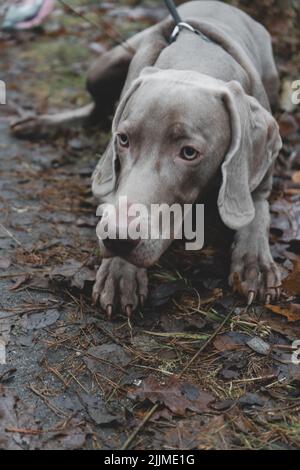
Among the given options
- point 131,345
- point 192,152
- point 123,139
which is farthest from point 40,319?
point 192,152

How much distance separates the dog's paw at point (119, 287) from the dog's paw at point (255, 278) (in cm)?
45

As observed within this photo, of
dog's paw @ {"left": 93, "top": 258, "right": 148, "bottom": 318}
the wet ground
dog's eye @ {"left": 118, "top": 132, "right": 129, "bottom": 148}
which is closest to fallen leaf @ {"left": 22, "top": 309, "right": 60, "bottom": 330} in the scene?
the wet ground

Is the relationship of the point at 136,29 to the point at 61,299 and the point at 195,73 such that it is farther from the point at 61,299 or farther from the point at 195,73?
the point at 61,299

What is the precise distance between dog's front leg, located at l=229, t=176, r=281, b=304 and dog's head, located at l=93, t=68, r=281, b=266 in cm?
28

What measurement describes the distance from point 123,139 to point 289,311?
1.08m

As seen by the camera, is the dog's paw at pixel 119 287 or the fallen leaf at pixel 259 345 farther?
the dog's paw at pixel 119 287

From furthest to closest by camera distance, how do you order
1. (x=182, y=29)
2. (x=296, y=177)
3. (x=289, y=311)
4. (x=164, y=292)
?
(x=296, y=177) → (x=182, y=29) → (x=164, y=292) → (x=289, y=311)

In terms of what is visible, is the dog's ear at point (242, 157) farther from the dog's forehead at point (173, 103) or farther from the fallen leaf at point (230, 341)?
the fallen leaf at point (230, 341)

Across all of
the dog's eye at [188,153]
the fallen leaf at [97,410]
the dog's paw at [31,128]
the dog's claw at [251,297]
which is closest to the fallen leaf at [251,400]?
the fallen leaf at [97,410]

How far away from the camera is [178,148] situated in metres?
2.70

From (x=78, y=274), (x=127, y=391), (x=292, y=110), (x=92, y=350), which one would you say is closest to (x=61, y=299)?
(x=78, y=274)

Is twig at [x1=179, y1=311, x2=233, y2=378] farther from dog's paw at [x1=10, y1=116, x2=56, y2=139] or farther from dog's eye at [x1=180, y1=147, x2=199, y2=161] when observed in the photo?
dog's paw at [x1=10, y1=116, x2=56, y2=139]

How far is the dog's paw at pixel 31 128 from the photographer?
4859mm

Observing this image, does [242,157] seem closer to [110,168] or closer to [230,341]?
[110,168]
